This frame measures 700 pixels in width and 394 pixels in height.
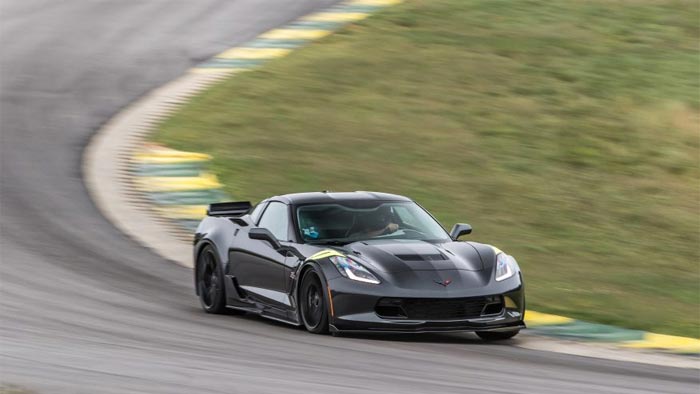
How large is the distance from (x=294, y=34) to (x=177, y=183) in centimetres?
914

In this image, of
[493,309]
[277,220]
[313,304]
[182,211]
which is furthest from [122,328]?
[182,211]

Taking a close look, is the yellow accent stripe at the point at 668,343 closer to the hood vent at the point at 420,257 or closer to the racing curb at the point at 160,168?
the hood vent at the point at 420,257

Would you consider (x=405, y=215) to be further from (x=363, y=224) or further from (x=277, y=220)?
(x=277, y=220)

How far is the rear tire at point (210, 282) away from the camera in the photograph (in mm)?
12102

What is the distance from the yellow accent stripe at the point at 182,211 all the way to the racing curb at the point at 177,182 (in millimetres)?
12

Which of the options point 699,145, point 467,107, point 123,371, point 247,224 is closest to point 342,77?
point 467,107

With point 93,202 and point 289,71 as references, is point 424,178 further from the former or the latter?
point 289,71

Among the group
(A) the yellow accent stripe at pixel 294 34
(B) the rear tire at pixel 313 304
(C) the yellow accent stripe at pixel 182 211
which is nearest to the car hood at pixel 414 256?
(B) the rear tire at pixel 313 304

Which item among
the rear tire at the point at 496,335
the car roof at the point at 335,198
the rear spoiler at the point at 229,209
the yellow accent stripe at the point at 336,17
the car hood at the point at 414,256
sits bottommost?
the yellow accent stripe at the point at 336,17

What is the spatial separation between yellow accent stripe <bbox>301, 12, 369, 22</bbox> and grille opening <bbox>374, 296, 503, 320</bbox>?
57.2 ft

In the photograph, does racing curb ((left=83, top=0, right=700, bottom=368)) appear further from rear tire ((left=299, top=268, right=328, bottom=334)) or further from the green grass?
rear tire ((left=299, top=268, right=328, bottom=334))

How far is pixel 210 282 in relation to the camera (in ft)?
40.7

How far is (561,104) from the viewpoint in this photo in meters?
21.9

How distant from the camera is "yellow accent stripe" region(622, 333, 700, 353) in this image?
10.3 m
